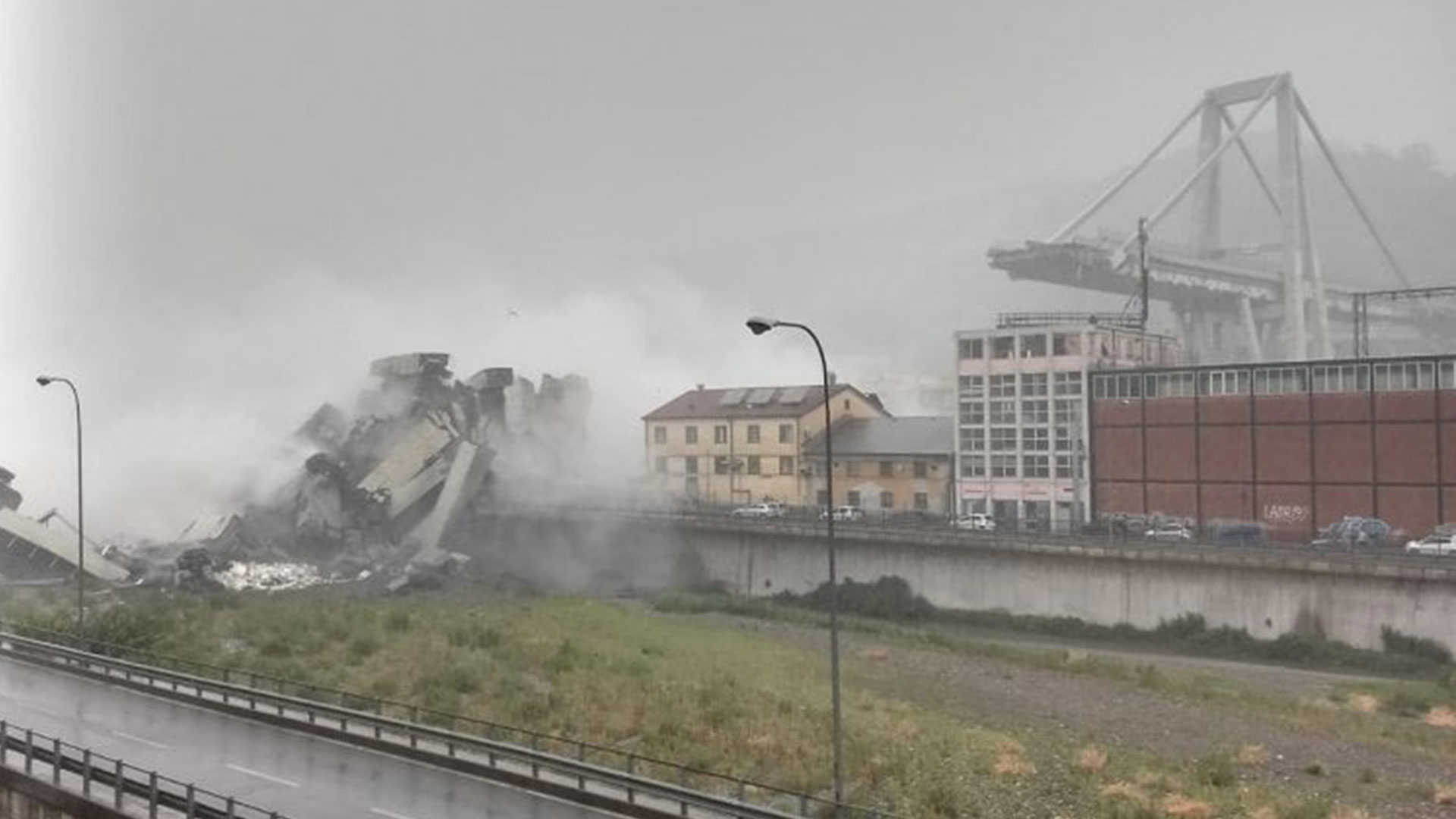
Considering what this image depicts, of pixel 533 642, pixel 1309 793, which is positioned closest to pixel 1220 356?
pixel 533 642

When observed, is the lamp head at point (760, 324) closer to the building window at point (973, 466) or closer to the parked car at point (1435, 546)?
the parked car at point (1435, 546)

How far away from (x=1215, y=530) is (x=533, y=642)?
97.7 ft

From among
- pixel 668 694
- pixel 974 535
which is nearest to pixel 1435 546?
pixel 974 535

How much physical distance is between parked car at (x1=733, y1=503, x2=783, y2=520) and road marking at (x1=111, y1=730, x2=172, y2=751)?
147 feet

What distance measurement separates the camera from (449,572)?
68375 millimetres

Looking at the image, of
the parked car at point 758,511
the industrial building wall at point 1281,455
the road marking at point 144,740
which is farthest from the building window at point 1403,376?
the road marking at point 144,740

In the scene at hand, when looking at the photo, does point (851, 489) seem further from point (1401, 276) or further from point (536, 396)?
point (1401, 276)

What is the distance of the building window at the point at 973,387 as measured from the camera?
70.9 meters

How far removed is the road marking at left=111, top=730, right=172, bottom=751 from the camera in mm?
24938

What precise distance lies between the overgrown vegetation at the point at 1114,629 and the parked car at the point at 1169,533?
168 inches

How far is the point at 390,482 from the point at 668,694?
151ft

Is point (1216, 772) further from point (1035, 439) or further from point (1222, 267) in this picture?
point (1222, 267)

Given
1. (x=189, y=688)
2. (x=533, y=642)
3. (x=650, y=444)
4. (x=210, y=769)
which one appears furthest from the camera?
(x=650, y=444)

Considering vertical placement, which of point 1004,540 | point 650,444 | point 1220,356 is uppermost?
point 1220,356
